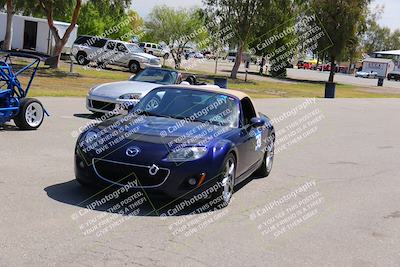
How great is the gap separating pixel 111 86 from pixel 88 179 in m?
7.85

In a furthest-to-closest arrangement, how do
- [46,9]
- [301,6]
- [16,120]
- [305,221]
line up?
1. [301,6]
2. [46,9]
3. [16,120]
4. [305,221]

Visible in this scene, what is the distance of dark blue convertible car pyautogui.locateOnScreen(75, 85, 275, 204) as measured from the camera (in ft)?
19.9

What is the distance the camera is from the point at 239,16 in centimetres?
4147

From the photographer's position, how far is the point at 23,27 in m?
43.1

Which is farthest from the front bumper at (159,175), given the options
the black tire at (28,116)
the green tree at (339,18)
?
the green tree at (339,18)

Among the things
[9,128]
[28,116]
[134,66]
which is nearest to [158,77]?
[28,116]

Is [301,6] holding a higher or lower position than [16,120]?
higher

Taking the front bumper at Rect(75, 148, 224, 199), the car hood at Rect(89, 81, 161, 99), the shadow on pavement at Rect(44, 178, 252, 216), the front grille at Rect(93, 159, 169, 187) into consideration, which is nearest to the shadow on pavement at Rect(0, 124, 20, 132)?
the car hood at Rect(89, 81, 161, 99)

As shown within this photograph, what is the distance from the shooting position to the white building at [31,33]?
139 feet

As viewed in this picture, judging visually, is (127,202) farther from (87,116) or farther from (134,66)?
(134,66)

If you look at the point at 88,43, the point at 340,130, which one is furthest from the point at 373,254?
the point at 88,43

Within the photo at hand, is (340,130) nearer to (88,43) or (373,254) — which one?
(373,254)

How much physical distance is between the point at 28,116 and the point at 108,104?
2.79 metres

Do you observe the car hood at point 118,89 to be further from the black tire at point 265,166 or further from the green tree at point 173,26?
the green tree at point 173,26
